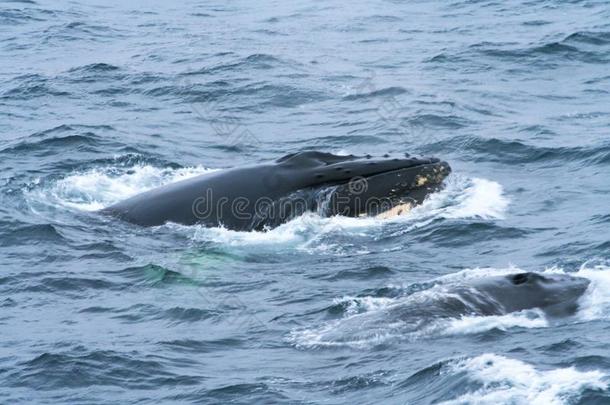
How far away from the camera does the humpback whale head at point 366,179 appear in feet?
73.0

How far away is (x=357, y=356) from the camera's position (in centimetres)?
1616

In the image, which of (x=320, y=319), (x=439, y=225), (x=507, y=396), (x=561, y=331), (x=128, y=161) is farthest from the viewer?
(x=128, y=161)

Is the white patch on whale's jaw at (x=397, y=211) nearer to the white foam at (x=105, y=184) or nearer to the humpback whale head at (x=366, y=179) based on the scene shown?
the humpback whale head at (x=366, y=179)

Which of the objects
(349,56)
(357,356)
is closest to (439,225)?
(357,356)

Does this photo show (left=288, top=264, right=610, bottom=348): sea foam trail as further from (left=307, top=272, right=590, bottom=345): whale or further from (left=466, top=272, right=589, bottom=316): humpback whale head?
(left=466, top=272, right=589, bottom=316): humpback whale head

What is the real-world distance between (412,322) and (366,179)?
5893mm

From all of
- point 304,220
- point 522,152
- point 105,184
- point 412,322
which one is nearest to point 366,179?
point 304,220

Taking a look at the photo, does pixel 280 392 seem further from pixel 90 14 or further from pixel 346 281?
pixel 90 14

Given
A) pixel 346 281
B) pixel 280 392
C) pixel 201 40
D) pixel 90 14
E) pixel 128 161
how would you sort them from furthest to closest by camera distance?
pixel 90 14 → pixel 201 40 → pixel 128 161 → pixel 346 281 → pixel 280 392

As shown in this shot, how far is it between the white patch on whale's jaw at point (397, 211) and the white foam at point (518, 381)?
288 inches

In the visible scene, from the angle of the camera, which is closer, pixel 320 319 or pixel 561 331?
pixel 561 331

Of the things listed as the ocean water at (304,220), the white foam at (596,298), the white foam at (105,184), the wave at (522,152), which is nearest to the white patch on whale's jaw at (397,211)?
the ocean water at (304,220)

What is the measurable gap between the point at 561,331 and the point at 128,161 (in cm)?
1463

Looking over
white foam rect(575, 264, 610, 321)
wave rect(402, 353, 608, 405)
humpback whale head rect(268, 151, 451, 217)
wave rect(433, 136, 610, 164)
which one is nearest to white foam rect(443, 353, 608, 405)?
wave rect(402, 353, 608, 405)
